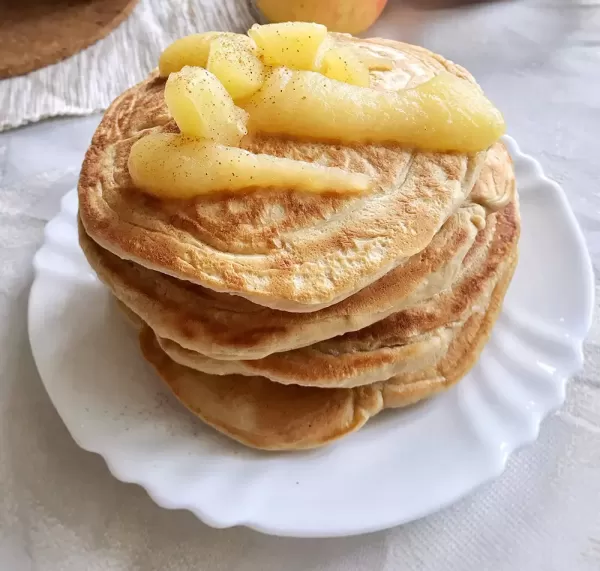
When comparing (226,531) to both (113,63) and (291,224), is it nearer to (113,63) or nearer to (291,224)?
(291,224)

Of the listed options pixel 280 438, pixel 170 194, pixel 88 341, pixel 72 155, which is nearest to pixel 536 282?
pixel 280 438

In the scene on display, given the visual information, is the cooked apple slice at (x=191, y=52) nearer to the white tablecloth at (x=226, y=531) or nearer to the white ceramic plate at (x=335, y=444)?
the white ceramic plate at (x=335, y=444)

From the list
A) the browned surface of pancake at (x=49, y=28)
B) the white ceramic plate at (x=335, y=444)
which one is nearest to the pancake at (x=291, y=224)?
the white ceramic plate at (x=335, y=444)

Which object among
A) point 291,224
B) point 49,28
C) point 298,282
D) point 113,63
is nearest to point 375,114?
point 291,224

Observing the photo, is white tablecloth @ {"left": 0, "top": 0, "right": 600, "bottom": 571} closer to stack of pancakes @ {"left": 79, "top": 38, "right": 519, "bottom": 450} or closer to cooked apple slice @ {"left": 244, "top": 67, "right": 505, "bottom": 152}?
stack of pancakes @ {"left": 79, "top": 38, "right": 519, "bottom": 450}

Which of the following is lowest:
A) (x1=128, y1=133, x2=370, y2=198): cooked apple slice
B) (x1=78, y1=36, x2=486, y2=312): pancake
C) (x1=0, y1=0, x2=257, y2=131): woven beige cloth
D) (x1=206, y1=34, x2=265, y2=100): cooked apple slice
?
(x1=0, y1=0, x2=257, y2=131): woven beige cloth

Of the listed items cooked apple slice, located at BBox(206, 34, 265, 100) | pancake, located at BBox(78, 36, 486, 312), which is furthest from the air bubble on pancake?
cooked apple slice, located at BBox(206, 34, 265, 100)

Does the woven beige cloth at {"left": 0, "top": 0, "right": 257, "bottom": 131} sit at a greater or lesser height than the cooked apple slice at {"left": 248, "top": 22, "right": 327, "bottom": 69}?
lesser

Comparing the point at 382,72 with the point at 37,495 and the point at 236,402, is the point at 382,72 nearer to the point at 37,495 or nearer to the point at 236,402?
the point at 236,402
